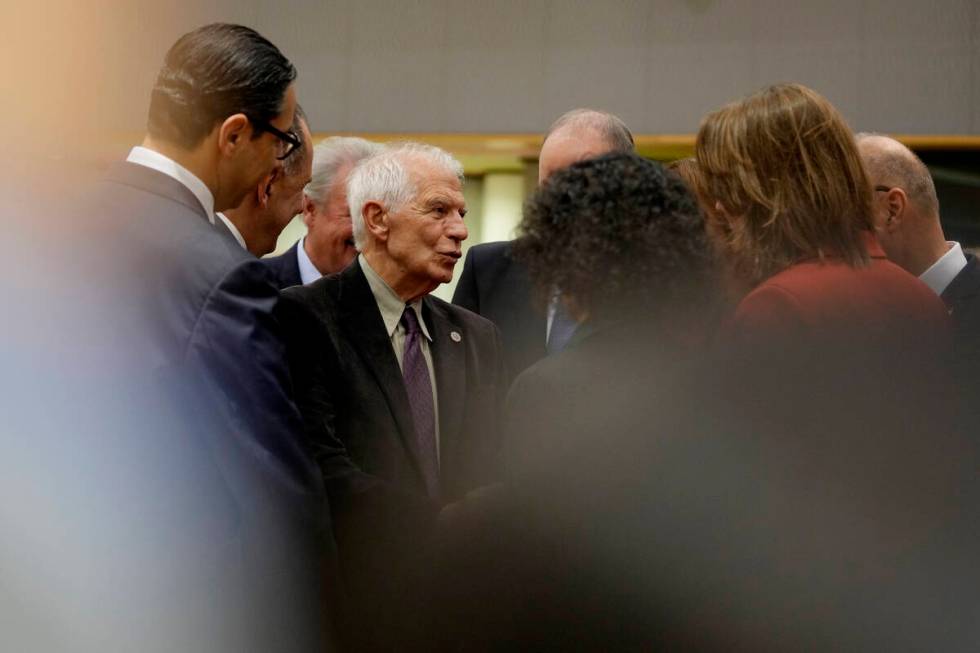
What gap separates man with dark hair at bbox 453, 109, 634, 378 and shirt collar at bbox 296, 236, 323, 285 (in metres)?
0.50

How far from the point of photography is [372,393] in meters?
2.28

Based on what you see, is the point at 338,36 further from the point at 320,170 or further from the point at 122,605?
the point at 122,605

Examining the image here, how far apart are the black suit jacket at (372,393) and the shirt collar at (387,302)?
3 centimetres

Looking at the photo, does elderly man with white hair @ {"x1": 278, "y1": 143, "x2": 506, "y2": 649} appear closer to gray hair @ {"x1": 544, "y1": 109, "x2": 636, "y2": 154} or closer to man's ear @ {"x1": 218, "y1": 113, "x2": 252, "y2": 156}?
man's ear @ {"x1": 218, "y1": 113, "x2": 252, "y2": 156}

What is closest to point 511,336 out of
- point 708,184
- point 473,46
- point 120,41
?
point 708,184

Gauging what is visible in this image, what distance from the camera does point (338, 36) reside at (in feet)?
21.1

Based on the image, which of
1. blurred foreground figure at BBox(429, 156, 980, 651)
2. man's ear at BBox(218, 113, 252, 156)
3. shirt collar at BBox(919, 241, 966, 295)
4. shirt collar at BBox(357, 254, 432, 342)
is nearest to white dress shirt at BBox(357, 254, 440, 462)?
shirt collar at BBox(357, 254, 432, 342)

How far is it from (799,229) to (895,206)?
3.88 feet

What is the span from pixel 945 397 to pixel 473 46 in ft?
16.3

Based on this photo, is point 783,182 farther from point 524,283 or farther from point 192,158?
point 524,283

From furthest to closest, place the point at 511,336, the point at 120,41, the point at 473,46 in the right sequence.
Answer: the point at 473,46 → the point at 120,41 → the point at 511,336

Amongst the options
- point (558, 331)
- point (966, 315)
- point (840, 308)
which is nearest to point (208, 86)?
point (840, 308)

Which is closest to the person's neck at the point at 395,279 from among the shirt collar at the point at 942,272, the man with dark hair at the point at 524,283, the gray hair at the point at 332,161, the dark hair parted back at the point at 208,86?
the man with dark hair at the point at 524,283

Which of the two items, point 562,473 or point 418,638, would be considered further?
point 418,638
